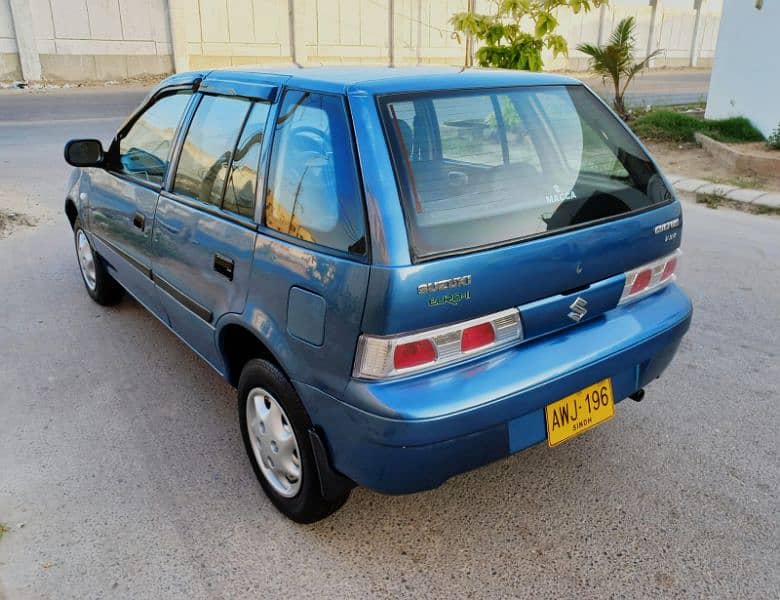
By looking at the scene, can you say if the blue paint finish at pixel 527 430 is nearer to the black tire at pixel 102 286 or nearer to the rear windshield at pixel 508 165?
the rear windshield at pixel 508 165

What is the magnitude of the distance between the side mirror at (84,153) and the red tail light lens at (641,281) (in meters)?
3.17

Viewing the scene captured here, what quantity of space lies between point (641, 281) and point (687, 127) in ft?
33.7

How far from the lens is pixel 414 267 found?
2053 millimetres

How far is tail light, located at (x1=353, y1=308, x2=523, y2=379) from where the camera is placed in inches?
82.1

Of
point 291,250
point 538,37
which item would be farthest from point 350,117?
point 538,37

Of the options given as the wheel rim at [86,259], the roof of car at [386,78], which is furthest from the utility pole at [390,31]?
the roof of car at [386,78]

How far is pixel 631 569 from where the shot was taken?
2.38 meters

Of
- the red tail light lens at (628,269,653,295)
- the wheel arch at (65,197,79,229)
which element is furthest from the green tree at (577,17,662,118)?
the red tail light lens at (628,269,653,295)

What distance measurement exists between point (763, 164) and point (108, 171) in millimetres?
8244

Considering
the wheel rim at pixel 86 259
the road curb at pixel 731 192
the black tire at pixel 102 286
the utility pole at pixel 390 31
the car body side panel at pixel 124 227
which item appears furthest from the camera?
the utility pole at pixel 390 31

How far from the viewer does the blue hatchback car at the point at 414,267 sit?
6.95 ft

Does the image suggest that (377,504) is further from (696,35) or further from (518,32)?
(696,35)

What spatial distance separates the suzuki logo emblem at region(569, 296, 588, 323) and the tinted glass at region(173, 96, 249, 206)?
1.53 meters

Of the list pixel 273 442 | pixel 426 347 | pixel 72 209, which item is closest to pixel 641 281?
pixel 426 347
